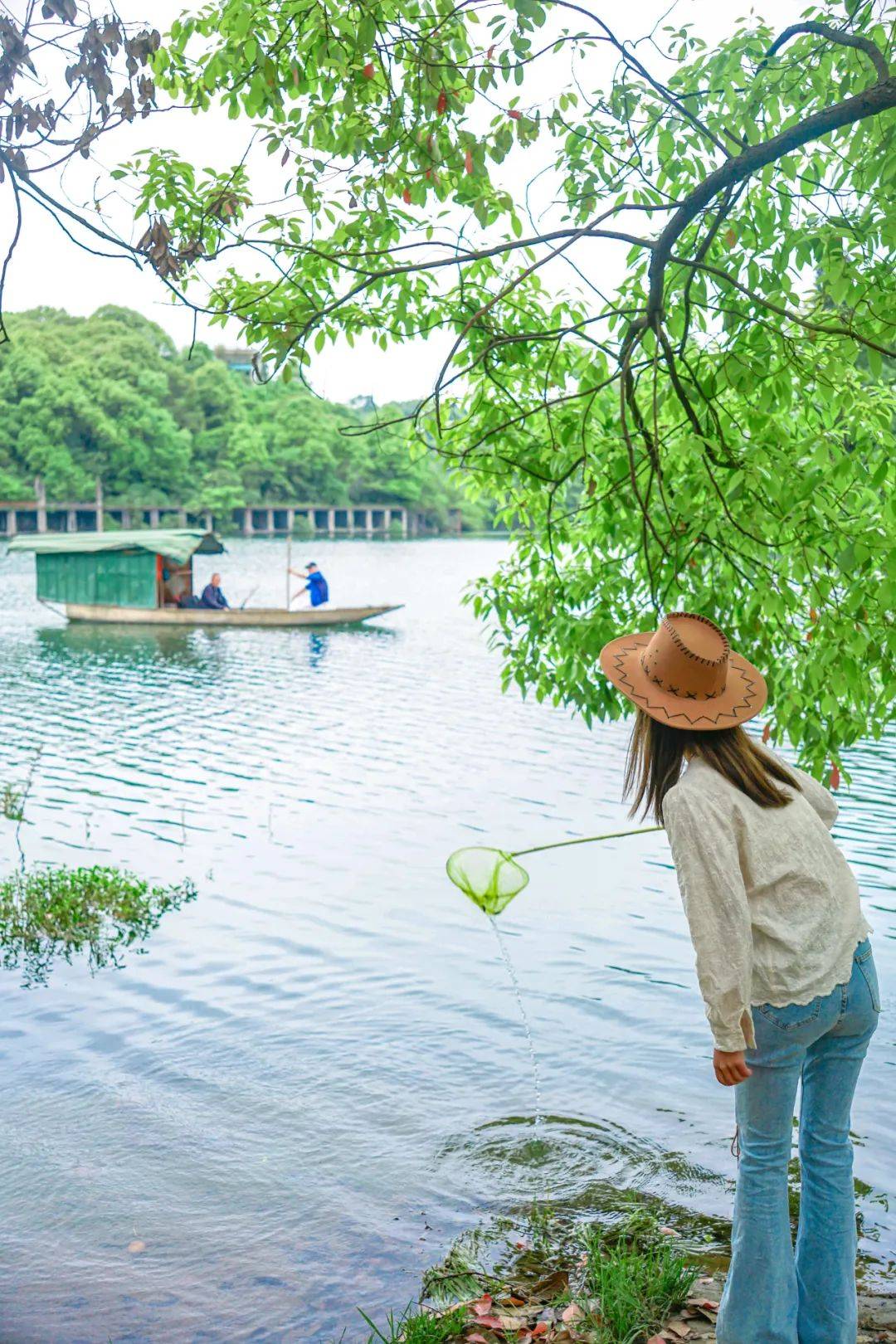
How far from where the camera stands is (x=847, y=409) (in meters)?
6.23

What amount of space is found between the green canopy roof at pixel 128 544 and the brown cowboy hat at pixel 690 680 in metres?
38.4

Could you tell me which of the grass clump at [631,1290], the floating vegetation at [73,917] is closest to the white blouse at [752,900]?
the grass clump at [631,1290]

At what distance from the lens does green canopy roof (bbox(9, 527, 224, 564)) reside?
136ft

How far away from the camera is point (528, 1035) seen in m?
9.18

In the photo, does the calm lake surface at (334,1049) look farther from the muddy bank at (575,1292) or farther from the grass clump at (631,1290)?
the grass clump at (631,1290)

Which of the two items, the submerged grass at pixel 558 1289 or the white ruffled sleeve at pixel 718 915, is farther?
the submerged grass at pixel 558 1289

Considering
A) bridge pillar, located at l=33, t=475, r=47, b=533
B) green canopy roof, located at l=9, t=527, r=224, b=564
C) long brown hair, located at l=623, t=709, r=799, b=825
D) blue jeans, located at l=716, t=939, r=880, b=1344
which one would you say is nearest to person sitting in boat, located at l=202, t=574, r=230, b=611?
green canopy roof, located at l=9, t=527, r=224, b=564

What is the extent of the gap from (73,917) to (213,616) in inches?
1114

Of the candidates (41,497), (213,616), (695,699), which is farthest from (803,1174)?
(41,497)

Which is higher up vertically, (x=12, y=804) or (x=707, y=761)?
(x=707, y=761)

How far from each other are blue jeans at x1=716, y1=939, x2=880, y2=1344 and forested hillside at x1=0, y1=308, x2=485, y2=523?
95.3 meters

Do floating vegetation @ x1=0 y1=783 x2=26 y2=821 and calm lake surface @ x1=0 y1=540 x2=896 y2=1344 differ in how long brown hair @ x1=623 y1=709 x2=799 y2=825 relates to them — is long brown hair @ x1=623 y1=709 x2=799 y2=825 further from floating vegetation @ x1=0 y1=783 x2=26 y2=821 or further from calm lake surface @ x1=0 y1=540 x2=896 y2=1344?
floating vegetation @ x1=0 y1=783 x2=26 y2=821

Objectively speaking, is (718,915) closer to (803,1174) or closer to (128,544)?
(803,1174)

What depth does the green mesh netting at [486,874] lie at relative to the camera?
5.25 m
